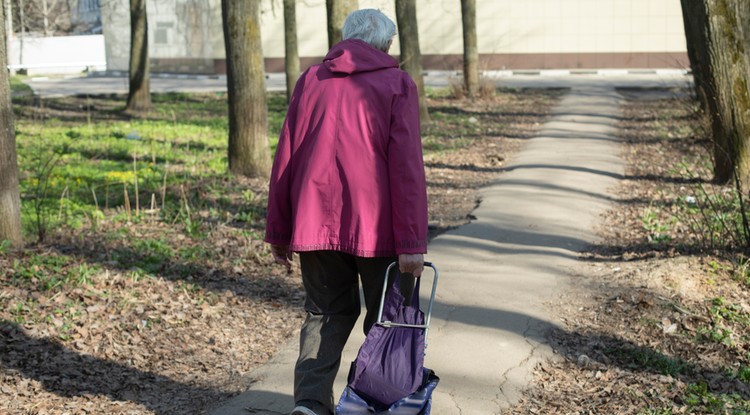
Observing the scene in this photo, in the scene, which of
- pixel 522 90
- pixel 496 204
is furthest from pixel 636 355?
pixel 522 90

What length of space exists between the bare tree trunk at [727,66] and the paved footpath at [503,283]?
5.20 feet

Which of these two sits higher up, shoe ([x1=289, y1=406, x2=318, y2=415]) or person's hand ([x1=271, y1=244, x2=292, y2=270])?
person's hand ([x1=271, y1=244, x2=292, y2=270])

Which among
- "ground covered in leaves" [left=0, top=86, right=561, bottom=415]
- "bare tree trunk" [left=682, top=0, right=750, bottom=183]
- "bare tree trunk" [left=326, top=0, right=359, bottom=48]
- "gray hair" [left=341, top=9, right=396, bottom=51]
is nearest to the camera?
"gray hair" [left=341, top=9, right=396, bottom=51]

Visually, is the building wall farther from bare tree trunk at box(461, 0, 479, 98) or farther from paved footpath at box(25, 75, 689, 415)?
paved footpath at box(25, 75, 689, 415)

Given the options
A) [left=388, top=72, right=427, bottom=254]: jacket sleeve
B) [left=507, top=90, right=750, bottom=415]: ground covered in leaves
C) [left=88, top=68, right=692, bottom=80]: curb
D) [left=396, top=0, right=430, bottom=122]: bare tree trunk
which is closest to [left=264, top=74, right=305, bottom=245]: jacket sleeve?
[left=388, top=72, right=427, bottom=254]: jacket sleeve

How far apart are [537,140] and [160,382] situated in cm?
1307

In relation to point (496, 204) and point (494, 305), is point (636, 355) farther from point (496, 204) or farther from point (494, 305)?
point (496, 204)

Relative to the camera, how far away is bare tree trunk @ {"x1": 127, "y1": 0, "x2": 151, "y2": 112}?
22922 millimetres

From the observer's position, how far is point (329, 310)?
434 cm

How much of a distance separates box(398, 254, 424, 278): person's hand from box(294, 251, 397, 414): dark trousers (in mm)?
162

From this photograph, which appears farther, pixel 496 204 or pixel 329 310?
pixel 496 204

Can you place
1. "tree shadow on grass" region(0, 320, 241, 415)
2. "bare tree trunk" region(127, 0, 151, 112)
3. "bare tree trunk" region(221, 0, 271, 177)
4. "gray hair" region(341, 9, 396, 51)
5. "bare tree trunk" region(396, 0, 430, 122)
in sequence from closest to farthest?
"gray hair" region(341, 9, 396, 51) → "tree shadow on grass" region(0, 320, 241, 415) → "bare tree trunk" region(221, 0, 271, 177) → "bare tree trunk" region(396, 0, 430, 122) → "bare tree trunk" region(127, 0, 151, 112)

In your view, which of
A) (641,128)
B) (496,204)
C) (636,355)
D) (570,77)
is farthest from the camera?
(570,77)

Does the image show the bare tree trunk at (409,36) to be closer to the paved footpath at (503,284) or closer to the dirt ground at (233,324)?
the paved footpath at (503,284)
